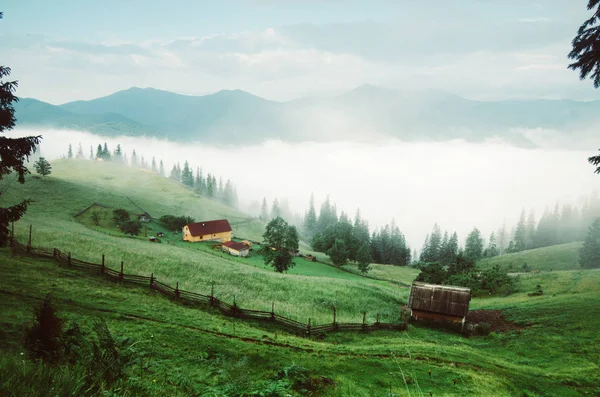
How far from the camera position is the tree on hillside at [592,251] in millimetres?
91613

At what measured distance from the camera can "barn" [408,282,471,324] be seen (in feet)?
120

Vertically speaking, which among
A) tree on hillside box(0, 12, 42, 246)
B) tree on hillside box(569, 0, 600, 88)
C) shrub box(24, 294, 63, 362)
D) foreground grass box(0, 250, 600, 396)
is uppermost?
tree on hillside box(569, 0, 600, 88)

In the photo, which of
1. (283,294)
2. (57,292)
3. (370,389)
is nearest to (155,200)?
(283,294)

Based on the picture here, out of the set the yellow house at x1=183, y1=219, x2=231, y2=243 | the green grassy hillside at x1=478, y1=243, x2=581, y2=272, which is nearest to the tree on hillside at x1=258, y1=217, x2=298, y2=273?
the yellow house at x1=183, y1=219, x2=231, y2=243

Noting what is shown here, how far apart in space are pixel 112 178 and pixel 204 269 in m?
153

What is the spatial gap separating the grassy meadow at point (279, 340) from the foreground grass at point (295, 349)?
0.29 feet

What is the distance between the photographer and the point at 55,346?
7359 millimetres

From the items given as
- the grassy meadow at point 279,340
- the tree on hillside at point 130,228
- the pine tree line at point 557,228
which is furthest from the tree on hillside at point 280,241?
the pine tree line at point 557,228

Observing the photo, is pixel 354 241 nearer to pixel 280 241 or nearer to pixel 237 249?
pixel 237 249

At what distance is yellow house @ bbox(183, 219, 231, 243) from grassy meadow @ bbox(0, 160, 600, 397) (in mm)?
52490

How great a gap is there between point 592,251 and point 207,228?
11923cm

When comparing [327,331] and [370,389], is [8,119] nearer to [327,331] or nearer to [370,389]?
[370,389]

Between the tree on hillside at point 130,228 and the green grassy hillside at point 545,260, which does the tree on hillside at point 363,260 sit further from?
the tree on hillside at point 130,228

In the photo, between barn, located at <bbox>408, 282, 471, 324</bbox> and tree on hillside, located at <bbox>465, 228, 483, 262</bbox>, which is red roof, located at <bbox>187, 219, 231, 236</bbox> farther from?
tree on hillside, located at <bbox>465, 228, 483, 262</bbox>
